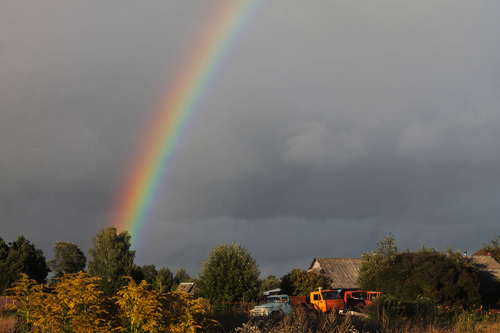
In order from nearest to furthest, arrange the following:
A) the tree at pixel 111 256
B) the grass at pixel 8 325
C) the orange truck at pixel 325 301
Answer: the grass at pixel 8 325 < the orange truck at pixel 325 301 < the tree at pixel 111 256

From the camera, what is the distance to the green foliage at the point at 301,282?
43.3 m

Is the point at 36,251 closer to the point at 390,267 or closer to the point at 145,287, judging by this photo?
the point at 390,267

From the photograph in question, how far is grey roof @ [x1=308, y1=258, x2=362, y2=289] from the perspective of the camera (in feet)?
169

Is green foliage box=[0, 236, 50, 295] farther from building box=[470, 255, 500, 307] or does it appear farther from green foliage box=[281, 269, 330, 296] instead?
building box=[470, 255, 500, 307]

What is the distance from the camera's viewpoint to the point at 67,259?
81500mm

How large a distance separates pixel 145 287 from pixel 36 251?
215 ft

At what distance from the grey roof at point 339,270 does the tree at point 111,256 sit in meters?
28.7

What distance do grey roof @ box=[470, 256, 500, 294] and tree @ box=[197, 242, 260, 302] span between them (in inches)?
1246

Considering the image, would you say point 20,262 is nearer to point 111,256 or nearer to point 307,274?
point 111,256

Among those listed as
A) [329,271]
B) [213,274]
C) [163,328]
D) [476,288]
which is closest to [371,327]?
[163,328]

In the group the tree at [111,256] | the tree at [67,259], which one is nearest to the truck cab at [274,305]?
the tree at [111,256]

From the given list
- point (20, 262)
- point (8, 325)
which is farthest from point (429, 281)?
point (20, 262)

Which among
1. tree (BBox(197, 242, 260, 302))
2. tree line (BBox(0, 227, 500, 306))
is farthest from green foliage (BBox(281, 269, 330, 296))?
tree (BBox(197, 242, 260, 302))

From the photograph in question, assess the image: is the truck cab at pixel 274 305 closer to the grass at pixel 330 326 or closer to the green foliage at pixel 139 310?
the grass at pixel 330 326
